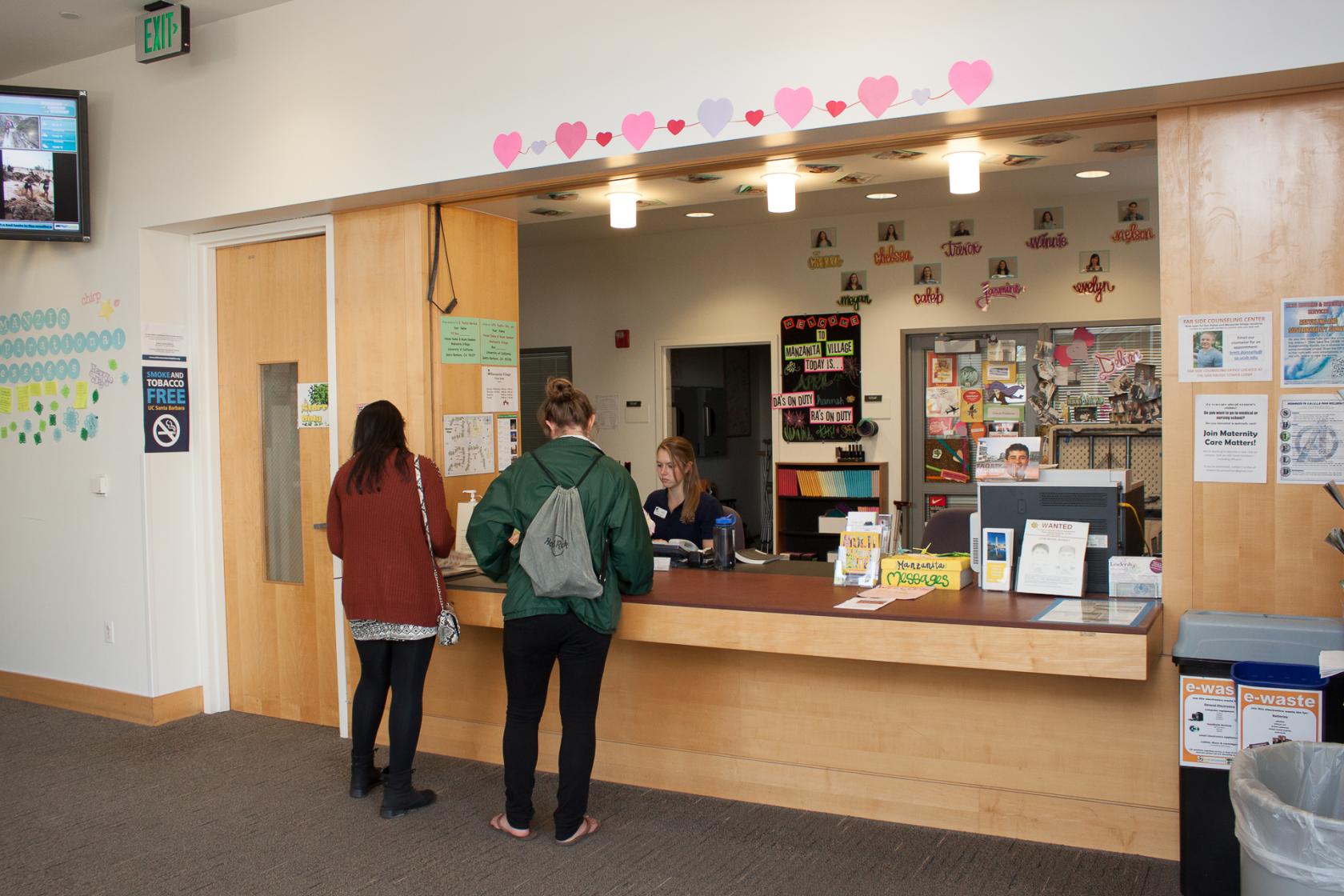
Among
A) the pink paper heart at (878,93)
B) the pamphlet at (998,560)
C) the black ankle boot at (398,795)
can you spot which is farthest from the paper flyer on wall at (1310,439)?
the black ankle boot at (398,795)

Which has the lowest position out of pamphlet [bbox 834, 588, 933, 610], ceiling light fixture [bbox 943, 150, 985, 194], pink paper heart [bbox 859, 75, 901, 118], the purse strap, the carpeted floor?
the carpeted floor

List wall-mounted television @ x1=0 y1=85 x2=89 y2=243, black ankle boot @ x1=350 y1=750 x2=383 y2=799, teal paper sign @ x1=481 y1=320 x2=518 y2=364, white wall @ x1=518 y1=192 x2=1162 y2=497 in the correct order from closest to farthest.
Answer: black ankle boot @ x1=350 y1=750 x2=383 y2=799 < teal paper sign @ x1=481 y1=320 x2=518 y2=364 < wall-mounted television @ x1=0 y1=85 x2=89 y2=243 < white wall @ x1=518 y1=192 x2=1162 y2=497

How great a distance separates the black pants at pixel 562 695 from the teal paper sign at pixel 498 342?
1.73 metres

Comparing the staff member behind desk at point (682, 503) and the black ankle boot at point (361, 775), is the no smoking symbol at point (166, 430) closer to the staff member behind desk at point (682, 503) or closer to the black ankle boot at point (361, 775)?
the black ankle boot at point (361, 775)

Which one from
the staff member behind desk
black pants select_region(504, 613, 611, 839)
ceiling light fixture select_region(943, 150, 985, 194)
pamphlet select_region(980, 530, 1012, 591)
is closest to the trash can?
pamphlet select_region(980, 530, 1012, 591)

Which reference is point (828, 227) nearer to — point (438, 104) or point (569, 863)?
point (438, 104)

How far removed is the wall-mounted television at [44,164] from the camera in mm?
5105

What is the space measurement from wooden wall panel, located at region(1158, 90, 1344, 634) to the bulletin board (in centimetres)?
456

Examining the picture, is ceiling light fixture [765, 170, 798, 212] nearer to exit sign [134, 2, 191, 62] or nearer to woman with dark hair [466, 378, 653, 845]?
woman with dark hair [466, 378, 653, 845]

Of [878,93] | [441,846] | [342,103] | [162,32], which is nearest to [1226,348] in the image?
[878,93]

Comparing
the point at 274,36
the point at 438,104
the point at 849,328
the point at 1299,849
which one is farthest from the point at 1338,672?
the point at 849,328

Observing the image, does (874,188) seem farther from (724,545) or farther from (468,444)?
(468,444)

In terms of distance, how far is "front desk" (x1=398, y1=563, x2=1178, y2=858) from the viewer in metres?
3.43

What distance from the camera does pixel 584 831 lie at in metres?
3.77
